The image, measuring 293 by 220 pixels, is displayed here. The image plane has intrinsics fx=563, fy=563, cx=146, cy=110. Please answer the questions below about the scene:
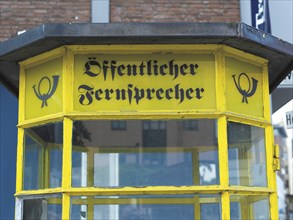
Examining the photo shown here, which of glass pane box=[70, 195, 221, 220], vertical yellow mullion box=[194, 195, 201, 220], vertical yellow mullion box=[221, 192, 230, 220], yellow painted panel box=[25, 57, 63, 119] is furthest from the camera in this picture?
vertical yellow mullion box=[194, 195, 201, 220]

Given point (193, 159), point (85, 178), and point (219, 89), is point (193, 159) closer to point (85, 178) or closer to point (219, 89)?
point (85, 178)

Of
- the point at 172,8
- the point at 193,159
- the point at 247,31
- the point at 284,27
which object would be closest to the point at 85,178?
the point at 193,159

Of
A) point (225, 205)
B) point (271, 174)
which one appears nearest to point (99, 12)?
point (271, 174)

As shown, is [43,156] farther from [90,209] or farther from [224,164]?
[224,164]

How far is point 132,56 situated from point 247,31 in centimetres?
91

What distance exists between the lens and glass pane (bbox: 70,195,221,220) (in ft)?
20.0

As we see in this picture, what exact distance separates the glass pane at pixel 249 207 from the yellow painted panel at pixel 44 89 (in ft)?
5.29

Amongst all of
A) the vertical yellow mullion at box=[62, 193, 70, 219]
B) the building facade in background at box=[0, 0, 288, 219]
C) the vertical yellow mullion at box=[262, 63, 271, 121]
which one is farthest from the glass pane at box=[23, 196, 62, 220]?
the building facade in background at box=[0, 0, 288, 219]

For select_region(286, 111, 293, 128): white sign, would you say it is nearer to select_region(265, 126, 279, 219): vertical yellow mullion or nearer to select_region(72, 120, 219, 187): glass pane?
select_region(72, 120, 219, 187): glass pane

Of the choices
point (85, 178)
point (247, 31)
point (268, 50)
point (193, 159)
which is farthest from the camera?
point (193, 159)

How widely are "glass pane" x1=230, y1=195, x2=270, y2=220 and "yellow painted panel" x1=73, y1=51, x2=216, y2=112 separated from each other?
90 cm

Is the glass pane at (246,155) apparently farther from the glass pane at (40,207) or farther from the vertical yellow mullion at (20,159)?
the vertical yellow mullion at (20,159)

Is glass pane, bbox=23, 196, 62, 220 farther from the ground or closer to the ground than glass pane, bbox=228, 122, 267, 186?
closer to the ground

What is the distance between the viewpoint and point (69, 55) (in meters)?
4.39
